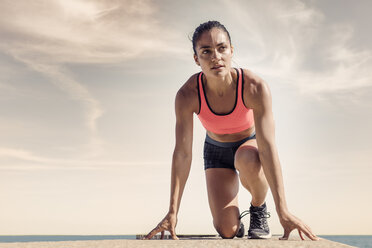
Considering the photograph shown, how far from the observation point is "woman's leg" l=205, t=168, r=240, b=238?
17.0ft

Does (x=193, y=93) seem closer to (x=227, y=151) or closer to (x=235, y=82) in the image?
(x=235, y=82)

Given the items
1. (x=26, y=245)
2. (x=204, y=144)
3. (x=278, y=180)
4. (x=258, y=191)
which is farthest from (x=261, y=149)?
(x=26, y=245)

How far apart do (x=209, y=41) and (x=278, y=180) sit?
157 cm

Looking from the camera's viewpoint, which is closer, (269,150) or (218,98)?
(269,150)

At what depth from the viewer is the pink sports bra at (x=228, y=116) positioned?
15.1 feet

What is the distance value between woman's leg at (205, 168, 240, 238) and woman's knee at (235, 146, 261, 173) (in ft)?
2.35

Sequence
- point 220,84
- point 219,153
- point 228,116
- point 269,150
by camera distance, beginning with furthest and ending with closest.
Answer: point 219,153
point 228,116
point 220,84
point 269,150

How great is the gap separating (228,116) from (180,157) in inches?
33.5

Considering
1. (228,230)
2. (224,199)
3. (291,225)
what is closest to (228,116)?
(224,199)

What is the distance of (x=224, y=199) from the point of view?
17.4ft

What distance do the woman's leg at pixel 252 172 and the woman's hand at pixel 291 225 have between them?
40.5 inches

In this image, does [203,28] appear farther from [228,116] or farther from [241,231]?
[241,231]

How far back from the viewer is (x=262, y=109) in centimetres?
426

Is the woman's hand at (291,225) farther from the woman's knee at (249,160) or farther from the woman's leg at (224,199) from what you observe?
the woman's leg at (224,199)
